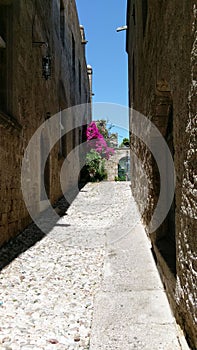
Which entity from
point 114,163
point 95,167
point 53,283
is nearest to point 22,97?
point 53,283

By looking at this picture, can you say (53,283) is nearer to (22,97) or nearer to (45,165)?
(22,97)

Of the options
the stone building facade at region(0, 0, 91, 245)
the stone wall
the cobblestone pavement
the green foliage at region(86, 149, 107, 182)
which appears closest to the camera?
the cobblestone pavement

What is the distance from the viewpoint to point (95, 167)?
1325 centimetres

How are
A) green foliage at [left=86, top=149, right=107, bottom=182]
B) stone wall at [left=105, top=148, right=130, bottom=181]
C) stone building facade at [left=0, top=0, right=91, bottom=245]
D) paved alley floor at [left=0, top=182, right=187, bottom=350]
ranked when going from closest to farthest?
1. paved alley floor at [left=0, top=182, right=187, bottom=350]
2. stone building facade at [left=0, top=0, right=91, bottom=245]
3. green foliage at [left=86, top=149, right=107, bottom=182]
4. stone wall at [left=105, top=148, right=130, bottom=181]

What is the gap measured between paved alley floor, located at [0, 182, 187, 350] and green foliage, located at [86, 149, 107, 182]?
316 inches

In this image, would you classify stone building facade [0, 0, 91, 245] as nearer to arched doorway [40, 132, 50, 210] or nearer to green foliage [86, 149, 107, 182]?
arched doorway [40, 132, 50, 210]

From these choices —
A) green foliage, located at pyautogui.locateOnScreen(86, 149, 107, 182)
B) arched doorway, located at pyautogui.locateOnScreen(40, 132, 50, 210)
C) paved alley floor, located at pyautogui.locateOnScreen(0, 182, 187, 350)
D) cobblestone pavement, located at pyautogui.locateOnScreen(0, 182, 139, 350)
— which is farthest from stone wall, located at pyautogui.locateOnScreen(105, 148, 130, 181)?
paved alley floor, located at pyautogui.locateOnScreen(0, 182, 187, 350)

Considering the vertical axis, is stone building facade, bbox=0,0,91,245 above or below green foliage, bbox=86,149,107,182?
above

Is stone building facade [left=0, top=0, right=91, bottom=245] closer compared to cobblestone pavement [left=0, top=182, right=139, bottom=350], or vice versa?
cobblestone pavement [left=0, top=182, right=139, bottom=350]

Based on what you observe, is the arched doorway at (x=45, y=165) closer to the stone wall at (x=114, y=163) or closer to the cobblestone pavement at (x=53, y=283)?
the cobblestone pavement at (x=53, y=283)

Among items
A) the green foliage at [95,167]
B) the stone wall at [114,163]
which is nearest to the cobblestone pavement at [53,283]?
the green foliage at [95,167]

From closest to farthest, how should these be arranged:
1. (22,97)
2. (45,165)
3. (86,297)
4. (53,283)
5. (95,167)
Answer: (86,297)
(53,283)
(22,97)
(45,165)
(95,167)

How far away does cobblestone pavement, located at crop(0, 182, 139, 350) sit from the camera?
213cm

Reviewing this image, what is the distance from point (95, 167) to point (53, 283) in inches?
404
